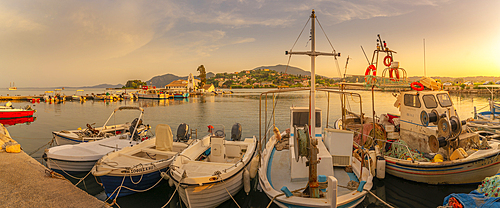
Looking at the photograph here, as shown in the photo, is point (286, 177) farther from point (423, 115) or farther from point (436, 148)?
point (423, 115)

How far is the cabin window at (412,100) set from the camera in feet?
32.1

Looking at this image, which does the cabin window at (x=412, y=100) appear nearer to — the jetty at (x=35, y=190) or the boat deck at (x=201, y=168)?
the boat deck at (x=201, y=168)

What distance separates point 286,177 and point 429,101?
24.0ft

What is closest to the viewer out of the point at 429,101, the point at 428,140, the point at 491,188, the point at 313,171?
the point at 491,188

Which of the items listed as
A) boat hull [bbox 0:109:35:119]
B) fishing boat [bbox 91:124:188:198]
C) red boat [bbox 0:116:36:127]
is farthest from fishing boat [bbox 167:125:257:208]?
boat hull [bbox 0:109:35:119]

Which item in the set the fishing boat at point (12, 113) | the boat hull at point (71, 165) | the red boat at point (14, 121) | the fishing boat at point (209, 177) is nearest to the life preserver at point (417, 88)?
the fishing boat at point (209, 177)

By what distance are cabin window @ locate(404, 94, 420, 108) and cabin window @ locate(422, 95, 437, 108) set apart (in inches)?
10.7

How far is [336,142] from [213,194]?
423cm

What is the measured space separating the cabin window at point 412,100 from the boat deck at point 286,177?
5179mm

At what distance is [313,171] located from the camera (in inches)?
211

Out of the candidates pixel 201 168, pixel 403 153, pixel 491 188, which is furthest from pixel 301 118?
pixel 491 188

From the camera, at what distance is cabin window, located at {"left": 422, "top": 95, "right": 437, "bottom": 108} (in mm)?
9445

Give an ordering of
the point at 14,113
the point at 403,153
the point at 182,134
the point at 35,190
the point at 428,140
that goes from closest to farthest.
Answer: the point at 35,190 < the point at 403,153 < the point at 428,140 < the point at 182,134 < the point at 14,113

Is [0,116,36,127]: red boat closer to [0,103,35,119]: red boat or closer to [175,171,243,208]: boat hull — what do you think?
[0,103,35,119]: red boat
